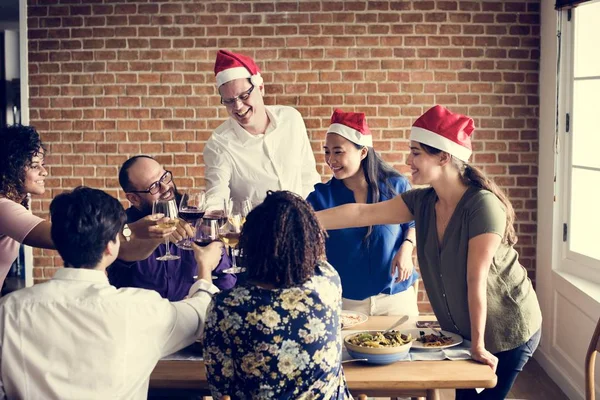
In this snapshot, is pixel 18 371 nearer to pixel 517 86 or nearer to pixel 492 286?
pixel 492 286

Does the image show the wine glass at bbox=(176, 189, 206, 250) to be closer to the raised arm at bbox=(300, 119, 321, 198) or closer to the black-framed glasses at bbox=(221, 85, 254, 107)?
the black-framed glasses at bbox=(221, 85, 254, 107)

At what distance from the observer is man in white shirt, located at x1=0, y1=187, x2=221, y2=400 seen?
1.67 m

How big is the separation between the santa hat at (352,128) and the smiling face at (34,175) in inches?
49.8

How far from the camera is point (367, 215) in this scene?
2.59m

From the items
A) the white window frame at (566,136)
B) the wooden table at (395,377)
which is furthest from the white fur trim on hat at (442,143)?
the white window frame at (566,136)

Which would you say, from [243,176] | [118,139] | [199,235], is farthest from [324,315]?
[118,139]

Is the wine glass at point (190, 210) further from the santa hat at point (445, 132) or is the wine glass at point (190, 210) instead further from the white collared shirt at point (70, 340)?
the santa hat at point (445, 132)

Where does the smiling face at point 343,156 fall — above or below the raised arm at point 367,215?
above

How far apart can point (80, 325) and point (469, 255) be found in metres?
1.16

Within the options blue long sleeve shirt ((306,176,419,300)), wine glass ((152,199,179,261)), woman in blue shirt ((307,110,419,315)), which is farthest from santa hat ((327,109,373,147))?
wine glass ((152,199,179,261))

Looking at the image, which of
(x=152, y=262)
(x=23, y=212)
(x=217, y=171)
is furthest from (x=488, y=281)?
(x=217, y=171)

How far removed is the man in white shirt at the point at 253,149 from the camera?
3352 millimetres

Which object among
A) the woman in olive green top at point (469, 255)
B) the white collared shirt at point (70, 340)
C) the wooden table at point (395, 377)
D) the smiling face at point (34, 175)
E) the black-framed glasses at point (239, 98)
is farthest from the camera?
the black-framed glasses at point (239, 98)

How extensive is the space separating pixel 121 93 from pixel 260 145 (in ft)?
4.78
